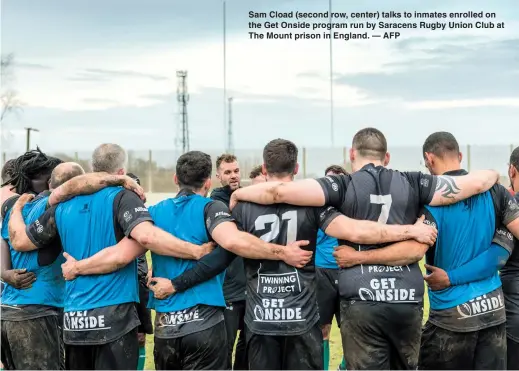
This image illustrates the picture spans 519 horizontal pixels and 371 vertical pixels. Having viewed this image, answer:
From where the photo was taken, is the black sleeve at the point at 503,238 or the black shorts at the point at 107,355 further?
the black sleeve at the point at 503,238

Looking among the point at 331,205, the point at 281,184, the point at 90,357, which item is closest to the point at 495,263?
the point at 331,205

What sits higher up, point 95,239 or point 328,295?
point 95,239

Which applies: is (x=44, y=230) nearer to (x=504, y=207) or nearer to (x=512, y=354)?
(x=504, y=207)

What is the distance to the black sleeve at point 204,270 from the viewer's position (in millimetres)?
4730

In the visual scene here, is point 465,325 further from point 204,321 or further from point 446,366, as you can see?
point 204,321

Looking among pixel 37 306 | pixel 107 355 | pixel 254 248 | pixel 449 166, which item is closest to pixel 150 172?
pixel 37 306

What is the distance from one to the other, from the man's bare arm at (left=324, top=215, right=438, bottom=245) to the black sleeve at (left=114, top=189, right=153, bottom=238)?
140cm

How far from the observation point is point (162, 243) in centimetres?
467

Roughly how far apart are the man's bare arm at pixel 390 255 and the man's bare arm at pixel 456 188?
43 centimetres

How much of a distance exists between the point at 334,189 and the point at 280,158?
18.9 inches

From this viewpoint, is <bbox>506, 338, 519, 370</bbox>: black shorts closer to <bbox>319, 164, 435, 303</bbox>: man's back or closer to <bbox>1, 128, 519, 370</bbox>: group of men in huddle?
<bbox>1, 128, 519, 370</bbox>: group of men in huddle

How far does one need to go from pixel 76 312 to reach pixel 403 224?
2.60 metres

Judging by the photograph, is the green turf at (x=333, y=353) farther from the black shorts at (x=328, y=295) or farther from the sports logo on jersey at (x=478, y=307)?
the sports logo on jersey at (x=478, y=307)

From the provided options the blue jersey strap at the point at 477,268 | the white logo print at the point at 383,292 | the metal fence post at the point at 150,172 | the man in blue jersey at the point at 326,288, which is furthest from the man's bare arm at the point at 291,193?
the metal fence post at the point at 150,172
